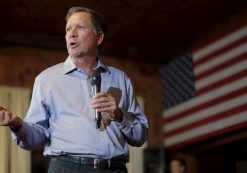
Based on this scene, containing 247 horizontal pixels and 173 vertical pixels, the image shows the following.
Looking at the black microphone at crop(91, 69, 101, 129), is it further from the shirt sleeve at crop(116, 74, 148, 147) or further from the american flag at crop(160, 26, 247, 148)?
the american flag at crop(160, 26, 247, 148)

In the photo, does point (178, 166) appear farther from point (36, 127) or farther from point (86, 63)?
point (36, 127)

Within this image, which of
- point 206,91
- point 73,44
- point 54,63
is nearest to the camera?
point 73,44

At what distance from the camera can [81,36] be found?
2055 millimetres

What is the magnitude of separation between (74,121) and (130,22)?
3456 mm

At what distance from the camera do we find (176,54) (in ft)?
20.3

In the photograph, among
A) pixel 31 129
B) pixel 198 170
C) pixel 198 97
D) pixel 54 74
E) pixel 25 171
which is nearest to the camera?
pixel 31 129

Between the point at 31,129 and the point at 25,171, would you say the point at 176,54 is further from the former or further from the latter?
the point at 31,129

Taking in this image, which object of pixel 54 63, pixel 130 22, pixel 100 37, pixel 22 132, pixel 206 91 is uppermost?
pixel 130 22

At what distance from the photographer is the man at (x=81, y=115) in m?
1.86

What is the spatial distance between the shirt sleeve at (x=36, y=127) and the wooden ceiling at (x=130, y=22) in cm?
287

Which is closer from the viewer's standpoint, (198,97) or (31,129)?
(31,129)

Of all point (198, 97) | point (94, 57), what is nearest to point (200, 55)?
point (198, 97)

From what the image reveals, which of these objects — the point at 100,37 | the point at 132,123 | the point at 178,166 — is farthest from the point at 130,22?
the point at 132,123

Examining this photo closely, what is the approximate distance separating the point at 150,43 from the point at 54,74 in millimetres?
3870
